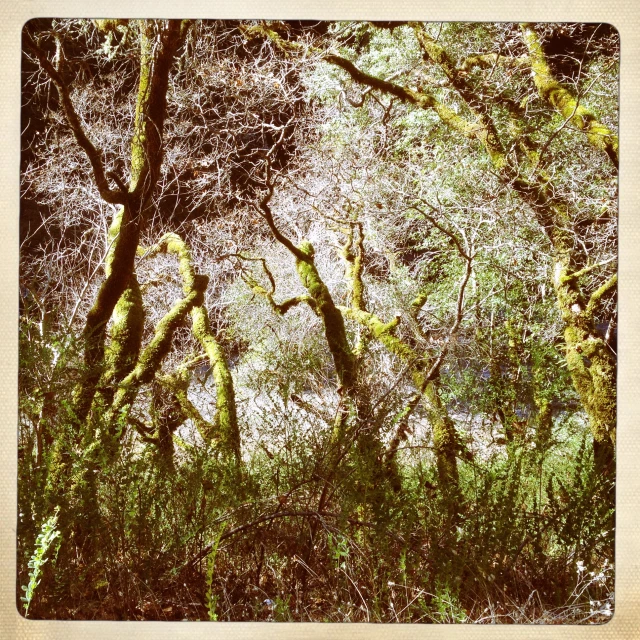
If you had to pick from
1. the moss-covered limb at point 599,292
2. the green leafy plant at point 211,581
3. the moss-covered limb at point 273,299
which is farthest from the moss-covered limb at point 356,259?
the green leafy plant at point 211,581

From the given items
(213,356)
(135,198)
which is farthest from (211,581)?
(135,198)

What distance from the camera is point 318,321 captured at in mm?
2227

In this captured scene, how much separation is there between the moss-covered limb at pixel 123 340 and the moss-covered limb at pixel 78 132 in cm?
29

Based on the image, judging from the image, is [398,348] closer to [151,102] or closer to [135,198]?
[135,198]

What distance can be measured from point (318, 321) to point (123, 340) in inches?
26.2

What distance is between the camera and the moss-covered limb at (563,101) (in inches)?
85.5

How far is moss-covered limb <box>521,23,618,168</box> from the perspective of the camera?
7.13ft

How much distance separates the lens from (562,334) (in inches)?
86.7

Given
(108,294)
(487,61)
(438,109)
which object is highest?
(487,61)

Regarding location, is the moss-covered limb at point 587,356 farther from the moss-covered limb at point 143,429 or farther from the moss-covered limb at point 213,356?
the moss-covered limb at point 143,429

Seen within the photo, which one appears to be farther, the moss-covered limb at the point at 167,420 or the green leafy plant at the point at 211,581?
the moss-covered limb at the point at 167,420

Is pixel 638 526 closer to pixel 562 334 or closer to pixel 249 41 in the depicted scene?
pixel 562 334

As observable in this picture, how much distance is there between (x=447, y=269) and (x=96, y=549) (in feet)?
4.92

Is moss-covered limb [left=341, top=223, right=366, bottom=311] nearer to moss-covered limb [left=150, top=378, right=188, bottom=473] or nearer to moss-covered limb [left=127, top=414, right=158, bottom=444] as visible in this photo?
→ moss-covered limb [left=150, top=378, right=188, bottom=473]
